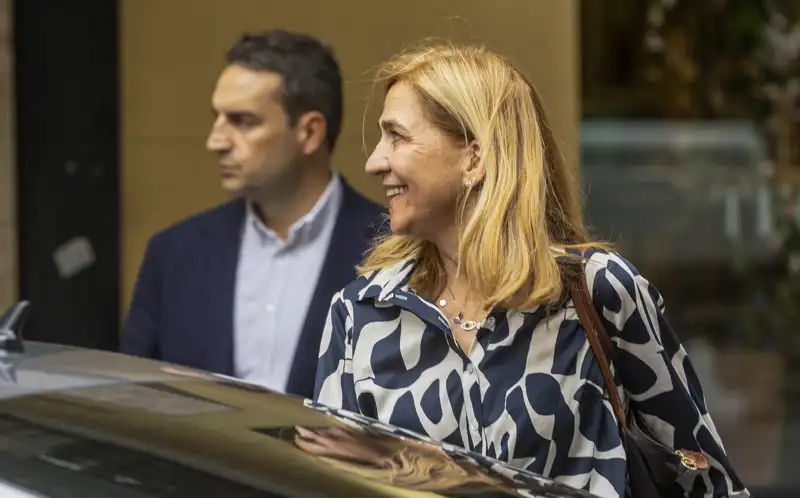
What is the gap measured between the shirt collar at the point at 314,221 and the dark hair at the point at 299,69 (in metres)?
0.17

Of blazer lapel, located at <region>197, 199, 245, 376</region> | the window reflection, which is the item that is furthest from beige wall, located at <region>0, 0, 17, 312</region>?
the window reflection

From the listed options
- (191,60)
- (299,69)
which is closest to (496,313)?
(299,69)

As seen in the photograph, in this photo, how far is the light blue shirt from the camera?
14.3 feet

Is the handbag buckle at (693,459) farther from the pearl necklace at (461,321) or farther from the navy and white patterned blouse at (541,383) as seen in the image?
the pearl necklace at (461,321)

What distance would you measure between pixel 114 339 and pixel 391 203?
12.1 feet

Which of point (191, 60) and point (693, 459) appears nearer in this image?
point (693, 459)

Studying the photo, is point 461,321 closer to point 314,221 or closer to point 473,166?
point 473,166

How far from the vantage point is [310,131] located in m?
4.52

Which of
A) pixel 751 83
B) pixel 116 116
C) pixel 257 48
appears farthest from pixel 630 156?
pixel 257 48

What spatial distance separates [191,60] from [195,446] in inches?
175

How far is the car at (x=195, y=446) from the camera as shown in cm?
215

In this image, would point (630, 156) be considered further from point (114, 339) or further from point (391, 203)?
point (391, 203)

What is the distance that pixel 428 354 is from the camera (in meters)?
3.07

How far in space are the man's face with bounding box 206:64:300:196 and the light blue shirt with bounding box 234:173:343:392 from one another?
14cm
